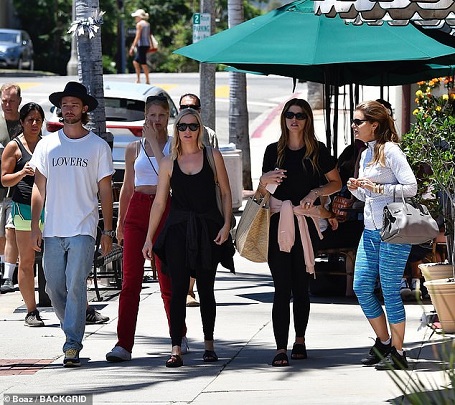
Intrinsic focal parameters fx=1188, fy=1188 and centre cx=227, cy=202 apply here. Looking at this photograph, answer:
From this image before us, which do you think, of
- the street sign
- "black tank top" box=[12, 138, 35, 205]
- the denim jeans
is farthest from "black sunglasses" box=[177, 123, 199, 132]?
the street sign

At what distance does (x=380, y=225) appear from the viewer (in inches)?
315

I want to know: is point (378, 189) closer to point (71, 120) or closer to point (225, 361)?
point (225, 361)

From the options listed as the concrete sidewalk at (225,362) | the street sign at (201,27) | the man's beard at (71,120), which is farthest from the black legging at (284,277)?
the street sign at (201,27)

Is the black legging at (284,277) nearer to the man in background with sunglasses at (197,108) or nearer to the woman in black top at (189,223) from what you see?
the woman in black top at (189,223)

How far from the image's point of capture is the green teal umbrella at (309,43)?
10.1 meters

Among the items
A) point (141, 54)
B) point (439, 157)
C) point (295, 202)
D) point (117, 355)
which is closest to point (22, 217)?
point (117, 355)

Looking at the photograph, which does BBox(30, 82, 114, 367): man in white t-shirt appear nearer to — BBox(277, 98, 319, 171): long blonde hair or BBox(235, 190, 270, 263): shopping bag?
BBox(235, 190, 270, 263): shopping bag

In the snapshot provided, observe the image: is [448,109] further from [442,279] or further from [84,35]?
[84,35]

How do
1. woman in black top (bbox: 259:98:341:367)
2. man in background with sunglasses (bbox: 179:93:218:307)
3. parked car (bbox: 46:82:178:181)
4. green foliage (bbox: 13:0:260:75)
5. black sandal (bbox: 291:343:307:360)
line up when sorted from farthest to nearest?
green foliage (bbox: 13:0:260:75) < parked car (bbox: 46:82:178:181) < man in background with sunglasses (bbox: 179:93:218:307) < black sandal (bbox: 291:343:307:360) < woman in black top (bbox: 259:98:341:367)

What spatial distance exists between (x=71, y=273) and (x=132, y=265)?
18.6 inches

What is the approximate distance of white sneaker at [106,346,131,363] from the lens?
28.4 feet

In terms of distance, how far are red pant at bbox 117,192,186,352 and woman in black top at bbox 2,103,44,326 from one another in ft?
5.15

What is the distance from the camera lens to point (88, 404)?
722 centimetres

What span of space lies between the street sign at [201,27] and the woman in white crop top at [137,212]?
8.46 m
